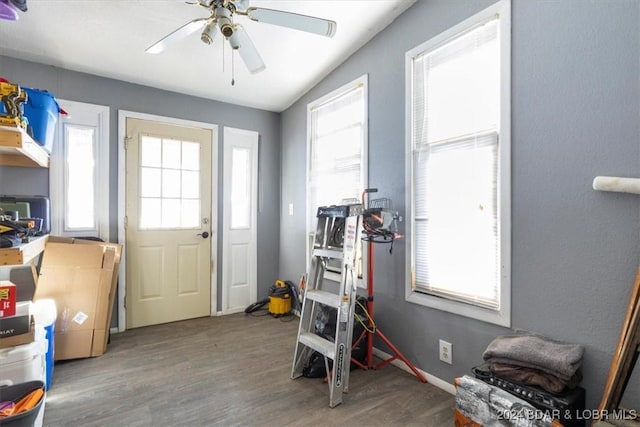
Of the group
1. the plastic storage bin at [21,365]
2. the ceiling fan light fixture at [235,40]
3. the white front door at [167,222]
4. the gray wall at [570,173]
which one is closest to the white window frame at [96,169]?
the white front door at [167,222]

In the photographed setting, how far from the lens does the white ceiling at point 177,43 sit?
7.32 feet

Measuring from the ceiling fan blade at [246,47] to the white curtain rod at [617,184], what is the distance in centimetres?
199

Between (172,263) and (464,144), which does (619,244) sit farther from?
(172,263)

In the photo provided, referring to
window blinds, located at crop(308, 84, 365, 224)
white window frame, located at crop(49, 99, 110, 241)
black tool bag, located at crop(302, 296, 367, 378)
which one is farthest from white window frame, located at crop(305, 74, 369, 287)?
white window frame, located at crop(49, 99, 110, 241)

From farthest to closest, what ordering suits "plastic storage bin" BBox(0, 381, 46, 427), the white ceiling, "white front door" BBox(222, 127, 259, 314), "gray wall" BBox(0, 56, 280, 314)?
1. "white front door" BBox(222, 127, 259, 314)
2. "gray wall" BBox(0, 56, 280, 314)
3. the white ceiling
4. "plastic storage bin" BBox(0, 381, 46, 427)

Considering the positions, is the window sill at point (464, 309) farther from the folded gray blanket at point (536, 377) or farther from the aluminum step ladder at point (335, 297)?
the aluminum step ladder at point (335, 297)

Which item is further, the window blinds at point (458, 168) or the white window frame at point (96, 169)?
the white window frame at point (96, 169)

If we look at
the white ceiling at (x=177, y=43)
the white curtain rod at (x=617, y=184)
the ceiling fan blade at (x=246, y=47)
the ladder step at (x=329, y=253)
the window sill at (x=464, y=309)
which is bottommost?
the window sill at (x=464, y=309)

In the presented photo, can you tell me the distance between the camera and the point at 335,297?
6.76 ft

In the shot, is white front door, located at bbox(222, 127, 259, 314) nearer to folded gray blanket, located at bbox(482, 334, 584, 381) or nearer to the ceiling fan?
the ceiling fan

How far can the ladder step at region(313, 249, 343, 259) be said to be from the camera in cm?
210

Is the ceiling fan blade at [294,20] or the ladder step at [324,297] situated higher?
the ceiling fan blade at [294,20]

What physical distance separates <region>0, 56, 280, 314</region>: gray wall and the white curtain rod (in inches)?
128

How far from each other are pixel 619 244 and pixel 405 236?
1.19 meters
